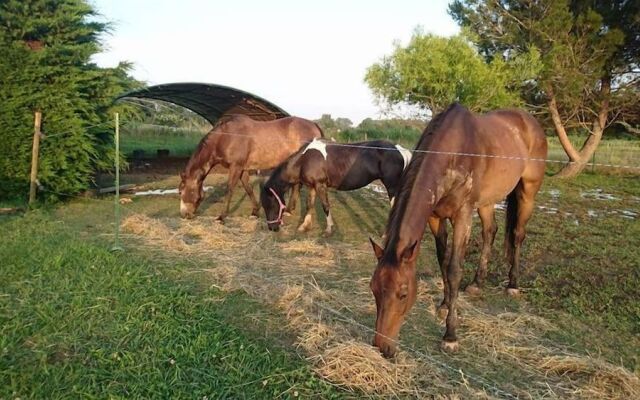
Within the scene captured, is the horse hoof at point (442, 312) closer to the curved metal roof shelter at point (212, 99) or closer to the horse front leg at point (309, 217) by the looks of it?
the horse front leg at point (309, 217)

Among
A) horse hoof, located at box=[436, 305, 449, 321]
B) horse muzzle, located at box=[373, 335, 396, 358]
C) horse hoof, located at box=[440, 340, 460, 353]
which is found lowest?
horse hoof, located at box=[440, 340, 460, 353]

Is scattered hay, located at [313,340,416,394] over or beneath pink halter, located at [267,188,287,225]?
beneath

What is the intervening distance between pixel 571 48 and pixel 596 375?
1550 centimetres

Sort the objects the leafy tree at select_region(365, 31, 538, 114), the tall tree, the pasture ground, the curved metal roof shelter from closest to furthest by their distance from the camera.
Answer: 1. the pasture ground
2. the curved metal roof shelter
3. the tall tree
4. the leafy tree at select_region(365, 31, 538, 114)

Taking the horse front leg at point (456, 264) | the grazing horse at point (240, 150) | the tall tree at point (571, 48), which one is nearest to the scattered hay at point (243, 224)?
the grazing horse at point (240, 150)

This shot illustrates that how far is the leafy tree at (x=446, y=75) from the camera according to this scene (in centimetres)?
1658

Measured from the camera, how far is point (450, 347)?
11.6 ft

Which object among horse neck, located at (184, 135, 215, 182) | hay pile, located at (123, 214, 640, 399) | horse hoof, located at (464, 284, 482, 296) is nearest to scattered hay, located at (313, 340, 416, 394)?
hay pile, located at (123, 214, 640, 399)

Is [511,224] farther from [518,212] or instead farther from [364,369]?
[364,369]

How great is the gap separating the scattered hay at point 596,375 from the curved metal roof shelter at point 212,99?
32.3 ft

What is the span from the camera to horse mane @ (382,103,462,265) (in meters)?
3.11

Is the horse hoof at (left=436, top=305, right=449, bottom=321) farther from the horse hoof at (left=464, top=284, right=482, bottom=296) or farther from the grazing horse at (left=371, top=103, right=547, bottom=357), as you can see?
the horse hoof at (left=464, top=284, right=482, bottom=296)

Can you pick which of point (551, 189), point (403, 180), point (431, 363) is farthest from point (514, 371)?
point (551, 189)

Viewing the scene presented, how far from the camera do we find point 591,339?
377cm
